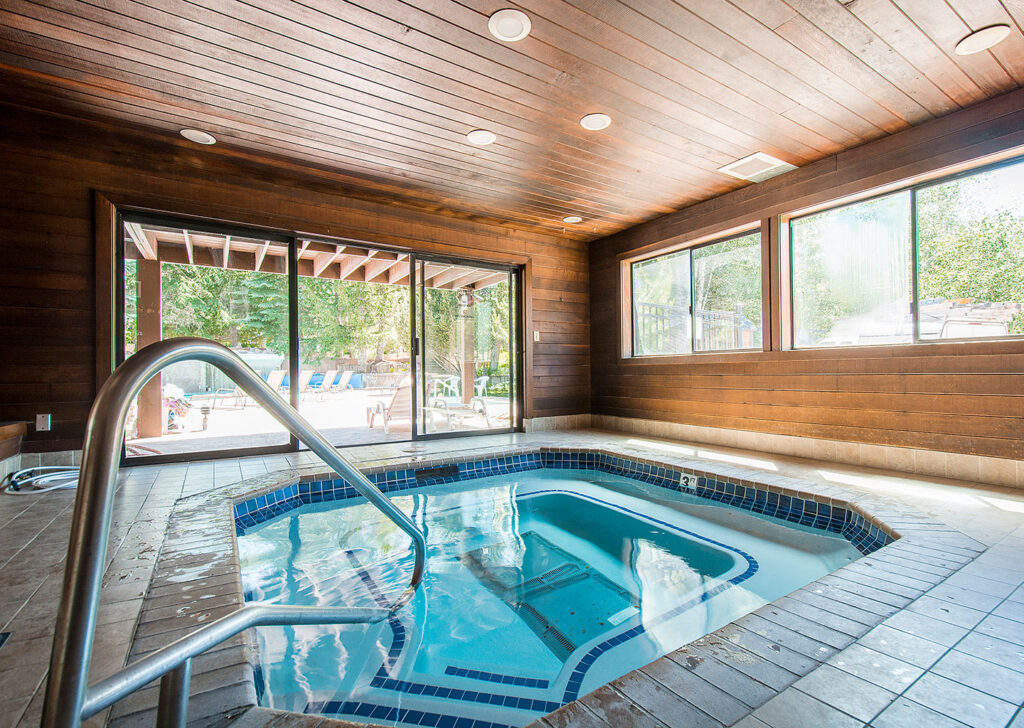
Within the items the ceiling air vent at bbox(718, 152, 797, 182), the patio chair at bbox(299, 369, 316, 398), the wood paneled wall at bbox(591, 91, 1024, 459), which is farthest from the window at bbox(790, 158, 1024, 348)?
the patio chair at bbox(299, 369, 316, 398)

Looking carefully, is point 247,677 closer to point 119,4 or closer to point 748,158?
point 119,4

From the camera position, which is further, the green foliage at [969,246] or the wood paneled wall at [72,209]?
the wood paneled wall at [72,209]

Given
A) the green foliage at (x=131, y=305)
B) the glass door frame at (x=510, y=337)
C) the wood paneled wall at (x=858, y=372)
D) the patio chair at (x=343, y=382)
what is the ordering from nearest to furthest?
the wood paneled wall at (x=858, y=372)
the green foliage at (x=131, y=305)
the glass door frame at (x=510, y=337)
the patio chair at (x=343, y=382)

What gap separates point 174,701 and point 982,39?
13.6 feet

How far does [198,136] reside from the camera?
331 cm

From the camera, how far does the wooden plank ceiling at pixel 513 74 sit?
2.23m

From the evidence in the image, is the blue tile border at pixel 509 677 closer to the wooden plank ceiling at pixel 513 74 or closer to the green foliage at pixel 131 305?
the wooden plank ceiling at pixel 513 74

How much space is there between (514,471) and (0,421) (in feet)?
12.3

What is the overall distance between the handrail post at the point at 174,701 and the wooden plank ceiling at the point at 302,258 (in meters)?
3.93

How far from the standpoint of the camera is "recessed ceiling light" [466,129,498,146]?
3.30 meters

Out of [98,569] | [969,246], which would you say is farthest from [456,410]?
[98,569]

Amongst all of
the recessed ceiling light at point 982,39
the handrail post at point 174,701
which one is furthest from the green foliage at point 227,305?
the recessed ceiling light at point 982,39

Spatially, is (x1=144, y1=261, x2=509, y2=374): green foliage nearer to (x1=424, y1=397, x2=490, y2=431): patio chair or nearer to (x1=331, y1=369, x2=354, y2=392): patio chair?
(x1=331, y1=369, x2=354, y2=392): patio chair

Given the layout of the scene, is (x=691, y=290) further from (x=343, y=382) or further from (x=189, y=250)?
(x=189, y=250)
